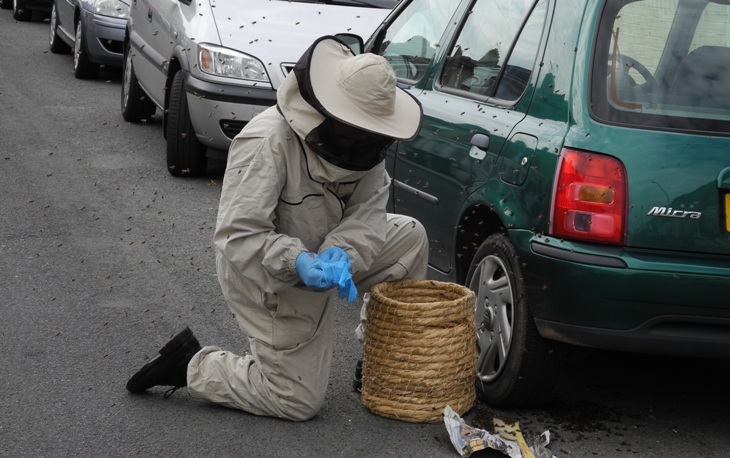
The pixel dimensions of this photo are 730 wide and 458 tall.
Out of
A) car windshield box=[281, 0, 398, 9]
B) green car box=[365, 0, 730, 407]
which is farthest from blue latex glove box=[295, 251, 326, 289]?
car windshield box=[281, 0, 398, 9]

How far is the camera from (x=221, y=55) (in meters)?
8.46

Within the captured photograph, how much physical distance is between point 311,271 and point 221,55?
14.8ft

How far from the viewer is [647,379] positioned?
17.6ft

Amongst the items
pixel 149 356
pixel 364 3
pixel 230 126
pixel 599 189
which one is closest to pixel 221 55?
pixel 230 126

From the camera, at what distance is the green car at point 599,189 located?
4199mm

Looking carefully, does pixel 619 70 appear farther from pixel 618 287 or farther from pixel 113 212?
pixel 113 212

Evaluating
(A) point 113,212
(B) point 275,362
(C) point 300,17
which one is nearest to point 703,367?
(B) point 275,362

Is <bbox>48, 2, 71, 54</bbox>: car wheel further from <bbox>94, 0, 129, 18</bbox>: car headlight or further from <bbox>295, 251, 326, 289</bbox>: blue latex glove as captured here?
<bbox>295, 251, 326, 289</bbox>: blue latex glove

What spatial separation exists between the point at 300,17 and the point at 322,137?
4.99 m

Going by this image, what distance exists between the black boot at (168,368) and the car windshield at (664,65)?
6.30ft

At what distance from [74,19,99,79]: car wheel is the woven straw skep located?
877 centimetres

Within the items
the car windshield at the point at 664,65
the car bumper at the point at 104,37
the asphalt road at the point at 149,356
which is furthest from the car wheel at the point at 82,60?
the car windshield at the point at 664,65

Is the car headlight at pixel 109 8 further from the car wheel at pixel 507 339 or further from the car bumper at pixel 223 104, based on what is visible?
the car wheel at pixel 507 339

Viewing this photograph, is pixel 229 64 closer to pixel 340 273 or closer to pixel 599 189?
pixel 340 273
